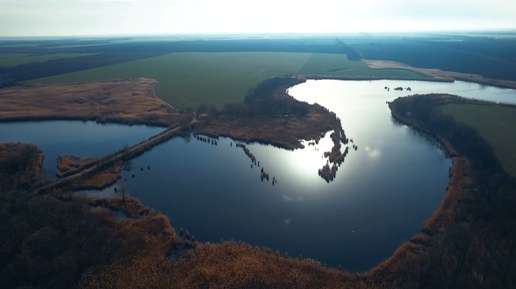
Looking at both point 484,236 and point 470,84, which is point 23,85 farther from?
point 470,84

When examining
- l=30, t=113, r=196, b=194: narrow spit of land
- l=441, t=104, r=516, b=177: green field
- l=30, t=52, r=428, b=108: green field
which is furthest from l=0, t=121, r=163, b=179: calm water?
l=441, t=104, r=516, b=177: green field

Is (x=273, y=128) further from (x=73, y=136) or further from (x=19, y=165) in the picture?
(x=19, y=165)

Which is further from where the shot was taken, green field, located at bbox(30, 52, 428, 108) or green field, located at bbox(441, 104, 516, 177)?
green field, located at bbox(30, 52, 428, 108)

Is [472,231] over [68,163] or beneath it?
beneath

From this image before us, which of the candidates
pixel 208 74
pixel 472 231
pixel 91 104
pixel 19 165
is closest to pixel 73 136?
pixel 19 165

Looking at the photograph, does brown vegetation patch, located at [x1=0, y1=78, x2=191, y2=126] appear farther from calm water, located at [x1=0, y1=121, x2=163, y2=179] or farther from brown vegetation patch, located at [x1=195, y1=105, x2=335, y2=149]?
brown vegetation patch, located at [x1=195, y1=105, x2=335, y2=149]

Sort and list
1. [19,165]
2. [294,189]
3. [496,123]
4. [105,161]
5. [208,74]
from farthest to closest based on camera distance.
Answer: [208,74], [496,123], [105,161], [19,165], [294,189]
